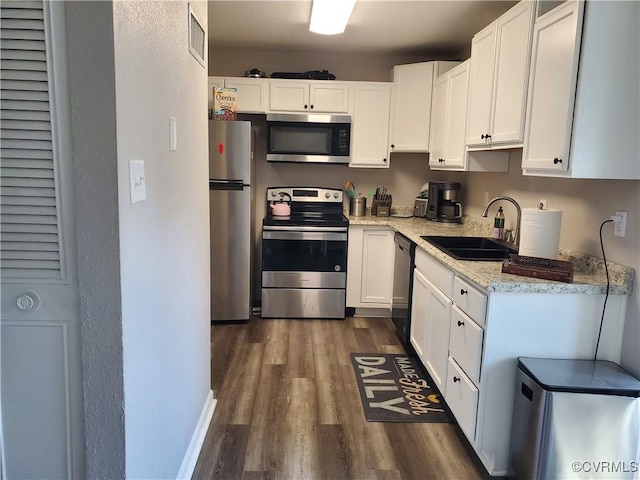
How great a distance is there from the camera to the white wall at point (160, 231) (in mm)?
1205

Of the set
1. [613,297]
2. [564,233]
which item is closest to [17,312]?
[613,297]

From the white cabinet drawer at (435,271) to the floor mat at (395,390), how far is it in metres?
0.69

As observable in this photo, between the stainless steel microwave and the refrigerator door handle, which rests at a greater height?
the stainless steel microwave

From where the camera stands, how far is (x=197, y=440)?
212 cm

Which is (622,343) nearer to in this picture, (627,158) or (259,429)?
(627,158)

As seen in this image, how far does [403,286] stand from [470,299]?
1.34 meters

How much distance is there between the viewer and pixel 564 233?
2396 mm

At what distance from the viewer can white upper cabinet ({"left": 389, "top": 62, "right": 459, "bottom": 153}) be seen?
3895mm

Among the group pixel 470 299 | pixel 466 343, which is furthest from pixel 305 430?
pixel 470 299

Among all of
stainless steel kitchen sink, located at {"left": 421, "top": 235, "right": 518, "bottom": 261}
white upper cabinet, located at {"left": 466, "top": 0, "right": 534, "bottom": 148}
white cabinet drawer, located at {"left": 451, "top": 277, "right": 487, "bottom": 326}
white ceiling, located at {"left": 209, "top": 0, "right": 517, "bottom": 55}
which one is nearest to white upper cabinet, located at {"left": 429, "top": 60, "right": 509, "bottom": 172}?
white upper cabinet, located at {"left": 466, "top": 0, "right": 534, "bottom": 148}

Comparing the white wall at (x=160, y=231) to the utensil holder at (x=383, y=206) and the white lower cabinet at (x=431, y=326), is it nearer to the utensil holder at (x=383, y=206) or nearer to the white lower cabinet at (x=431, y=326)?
the white lower cabinet at (x=431, y=326)

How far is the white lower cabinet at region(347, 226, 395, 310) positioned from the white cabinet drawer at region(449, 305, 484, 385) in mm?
1629

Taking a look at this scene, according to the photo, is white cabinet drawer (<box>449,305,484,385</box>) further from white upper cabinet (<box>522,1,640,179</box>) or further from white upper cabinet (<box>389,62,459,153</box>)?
white upper cabinet (<box>389,62,459,153</box>)

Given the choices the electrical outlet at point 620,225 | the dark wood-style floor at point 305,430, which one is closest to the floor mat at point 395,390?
the dark wood-style floor at point 305,430
